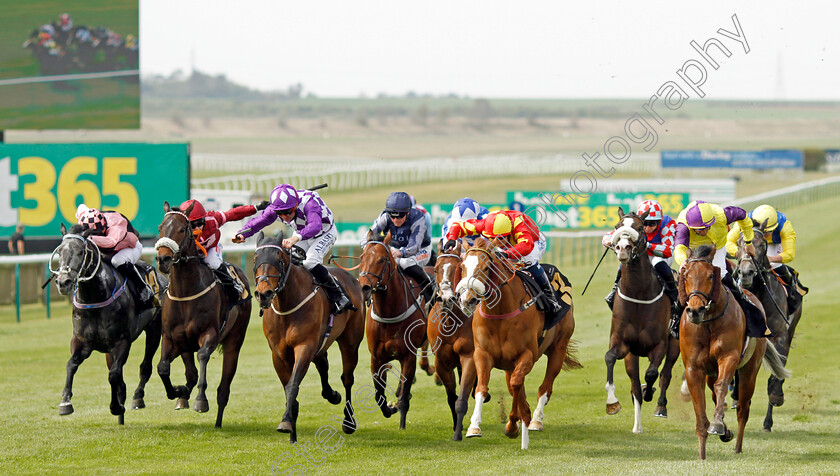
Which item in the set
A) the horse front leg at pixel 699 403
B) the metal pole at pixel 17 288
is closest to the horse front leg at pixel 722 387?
the horse front leg at pixel 699 403

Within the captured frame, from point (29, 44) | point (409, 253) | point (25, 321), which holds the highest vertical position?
point (29, 44)

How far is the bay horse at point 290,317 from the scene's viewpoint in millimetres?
8094

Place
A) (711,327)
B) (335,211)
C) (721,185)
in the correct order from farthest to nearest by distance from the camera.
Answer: (721,185)
(335,211)
(711,327)

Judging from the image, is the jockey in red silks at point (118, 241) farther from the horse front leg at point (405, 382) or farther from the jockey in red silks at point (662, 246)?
the jockey in red silks at point (662, 246)

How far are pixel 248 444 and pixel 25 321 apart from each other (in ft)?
31.9

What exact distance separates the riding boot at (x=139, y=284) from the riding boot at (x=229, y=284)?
25.2 inches

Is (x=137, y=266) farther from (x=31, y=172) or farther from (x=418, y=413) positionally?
(x=31, y=172)

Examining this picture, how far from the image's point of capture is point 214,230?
920cm

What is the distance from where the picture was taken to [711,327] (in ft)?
25.7

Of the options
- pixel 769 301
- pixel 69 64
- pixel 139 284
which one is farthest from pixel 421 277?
pixel 69 64

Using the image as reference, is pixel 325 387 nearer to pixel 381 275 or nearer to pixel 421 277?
pixel 381 275

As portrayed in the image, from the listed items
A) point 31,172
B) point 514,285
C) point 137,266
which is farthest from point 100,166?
point 514,285

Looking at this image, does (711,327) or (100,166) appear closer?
(711,327)

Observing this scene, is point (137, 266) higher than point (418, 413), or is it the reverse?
point (137, 266)
